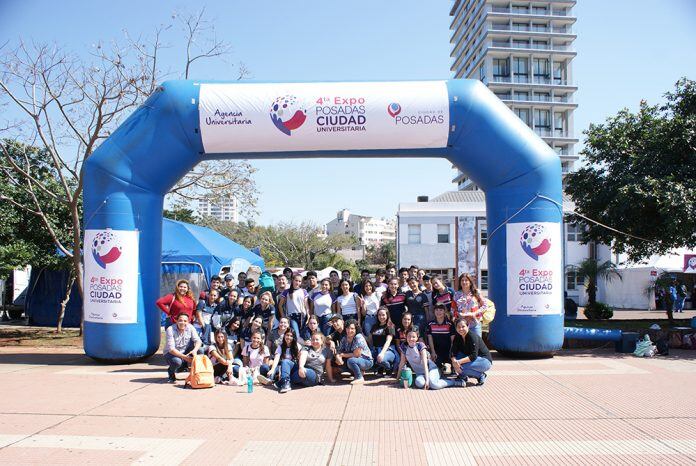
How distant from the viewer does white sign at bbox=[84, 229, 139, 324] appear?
9047mm

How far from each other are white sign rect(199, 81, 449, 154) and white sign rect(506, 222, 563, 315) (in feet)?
7.11

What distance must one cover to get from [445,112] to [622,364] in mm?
5106

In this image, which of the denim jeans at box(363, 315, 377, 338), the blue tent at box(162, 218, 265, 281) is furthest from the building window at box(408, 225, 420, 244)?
the denim jeans at box(363, 315, 377, 338)

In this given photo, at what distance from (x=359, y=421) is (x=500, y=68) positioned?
7107 centimetres

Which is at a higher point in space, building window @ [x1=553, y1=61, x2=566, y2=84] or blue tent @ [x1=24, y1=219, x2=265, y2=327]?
building window @ [x1=553, y1=61, x2=566, y2=84]

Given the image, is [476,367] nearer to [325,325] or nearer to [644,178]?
[325,325]

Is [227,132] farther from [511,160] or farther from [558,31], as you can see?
[558,31]

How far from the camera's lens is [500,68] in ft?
231

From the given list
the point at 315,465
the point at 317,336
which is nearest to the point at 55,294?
the point at 317,336

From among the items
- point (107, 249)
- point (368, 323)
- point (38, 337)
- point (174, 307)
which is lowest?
point (38, 337)

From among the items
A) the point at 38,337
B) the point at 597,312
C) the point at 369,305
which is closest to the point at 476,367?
the point at 369,305

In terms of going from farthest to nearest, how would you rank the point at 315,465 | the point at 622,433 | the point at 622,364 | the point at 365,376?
the point at 622,364 < the point at 365,376 < the point at 622,433 < the point at 315,465

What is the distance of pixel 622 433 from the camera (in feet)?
17.4

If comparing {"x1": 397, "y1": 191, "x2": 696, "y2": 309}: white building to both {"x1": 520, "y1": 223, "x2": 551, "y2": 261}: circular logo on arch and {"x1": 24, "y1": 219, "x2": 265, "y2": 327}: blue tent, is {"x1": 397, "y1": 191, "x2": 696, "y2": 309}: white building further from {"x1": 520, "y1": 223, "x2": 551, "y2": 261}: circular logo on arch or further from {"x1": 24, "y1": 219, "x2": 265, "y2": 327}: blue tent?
{"x1": 520, "y1": 223, "x2": 551, "y2": 261}: circular logo on arch
